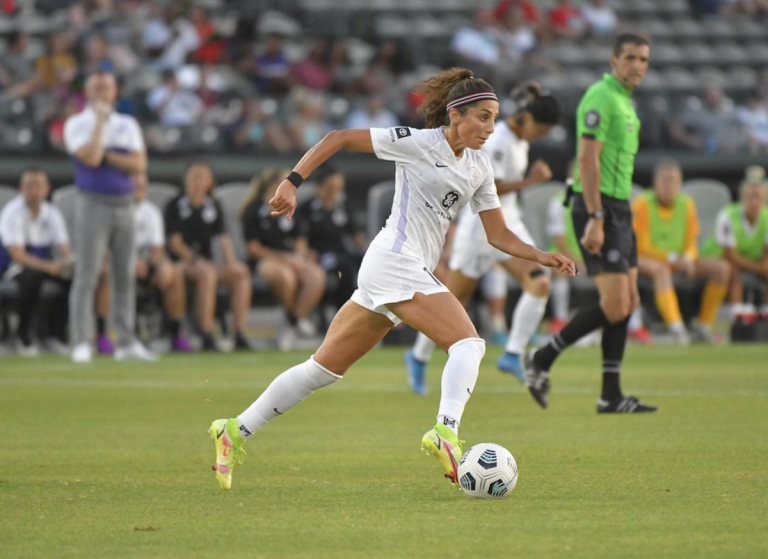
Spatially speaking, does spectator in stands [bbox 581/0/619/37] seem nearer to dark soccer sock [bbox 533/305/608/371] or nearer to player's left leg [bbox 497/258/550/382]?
player's left leg [bbox 497/258/550/382]

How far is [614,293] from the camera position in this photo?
30.3ft

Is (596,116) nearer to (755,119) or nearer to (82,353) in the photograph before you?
(82,353)

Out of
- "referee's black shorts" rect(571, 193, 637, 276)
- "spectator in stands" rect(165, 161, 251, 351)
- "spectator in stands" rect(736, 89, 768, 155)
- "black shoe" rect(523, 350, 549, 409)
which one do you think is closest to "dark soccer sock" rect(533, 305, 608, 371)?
"black shoe" rect(523, 350, 549, 409)

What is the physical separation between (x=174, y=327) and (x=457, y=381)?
32.7 ft

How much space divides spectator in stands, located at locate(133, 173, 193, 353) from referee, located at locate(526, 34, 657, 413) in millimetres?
7033

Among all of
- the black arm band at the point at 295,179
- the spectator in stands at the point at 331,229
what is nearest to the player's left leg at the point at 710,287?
the spectator in stands at the point at 331,229

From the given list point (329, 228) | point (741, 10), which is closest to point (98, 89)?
point (329, 228)

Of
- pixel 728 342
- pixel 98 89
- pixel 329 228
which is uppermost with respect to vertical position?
pixel 98 89

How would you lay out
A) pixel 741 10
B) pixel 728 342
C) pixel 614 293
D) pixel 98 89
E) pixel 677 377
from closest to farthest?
pixel 614 293
pixel 677 377
pixel 98 89
pixel 728 342
pixel 741 10

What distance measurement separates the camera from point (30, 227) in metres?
15.1

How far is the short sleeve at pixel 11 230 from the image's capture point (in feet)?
49.0

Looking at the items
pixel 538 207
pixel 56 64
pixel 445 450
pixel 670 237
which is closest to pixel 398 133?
pixel 445 450

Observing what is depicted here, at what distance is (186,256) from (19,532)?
1071 cm

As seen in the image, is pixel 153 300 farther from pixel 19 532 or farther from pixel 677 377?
pixel 19 532
